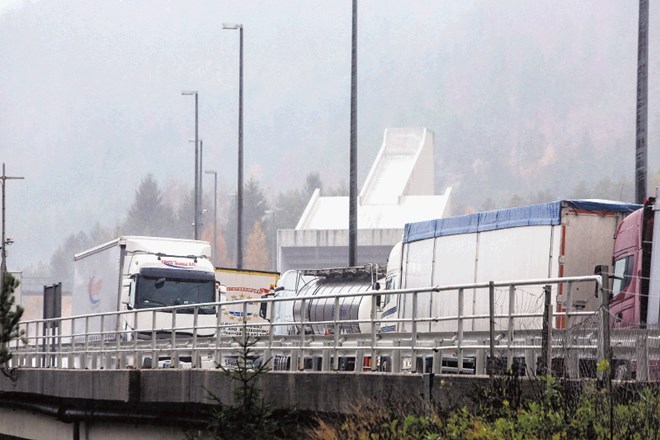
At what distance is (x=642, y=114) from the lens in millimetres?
27453

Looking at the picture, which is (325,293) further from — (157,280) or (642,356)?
(642,356)

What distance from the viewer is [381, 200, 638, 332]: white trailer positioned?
24734 millimetres

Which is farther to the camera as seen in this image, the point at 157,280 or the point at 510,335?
the point at 157,280

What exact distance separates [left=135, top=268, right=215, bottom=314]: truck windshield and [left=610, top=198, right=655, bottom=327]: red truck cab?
18022mm

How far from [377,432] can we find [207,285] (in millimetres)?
26490

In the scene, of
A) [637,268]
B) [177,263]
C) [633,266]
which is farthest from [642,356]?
[177,263]

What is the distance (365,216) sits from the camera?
122938 millimetres

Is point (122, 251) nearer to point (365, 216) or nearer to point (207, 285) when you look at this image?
point (207, 285)

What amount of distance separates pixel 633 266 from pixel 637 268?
9.9 inches

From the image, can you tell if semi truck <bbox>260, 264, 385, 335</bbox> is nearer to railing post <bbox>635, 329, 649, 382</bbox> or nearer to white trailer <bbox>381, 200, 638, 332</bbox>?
white trailer <bbox>381, 200, 638, 332</bbox>

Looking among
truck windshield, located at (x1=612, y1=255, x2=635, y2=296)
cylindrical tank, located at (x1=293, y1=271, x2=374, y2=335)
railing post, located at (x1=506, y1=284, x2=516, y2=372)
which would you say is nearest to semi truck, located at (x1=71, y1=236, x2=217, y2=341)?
cylindrical tank, located at (x1=293, y1=271, x2=374, y2=335)

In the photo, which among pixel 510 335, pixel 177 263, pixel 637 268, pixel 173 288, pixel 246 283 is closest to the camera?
pixel 510 335

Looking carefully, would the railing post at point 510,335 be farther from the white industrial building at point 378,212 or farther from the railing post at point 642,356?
the white industrial building at point 378,212

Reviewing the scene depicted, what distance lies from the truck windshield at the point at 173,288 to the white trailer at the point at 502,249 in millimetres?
9234
